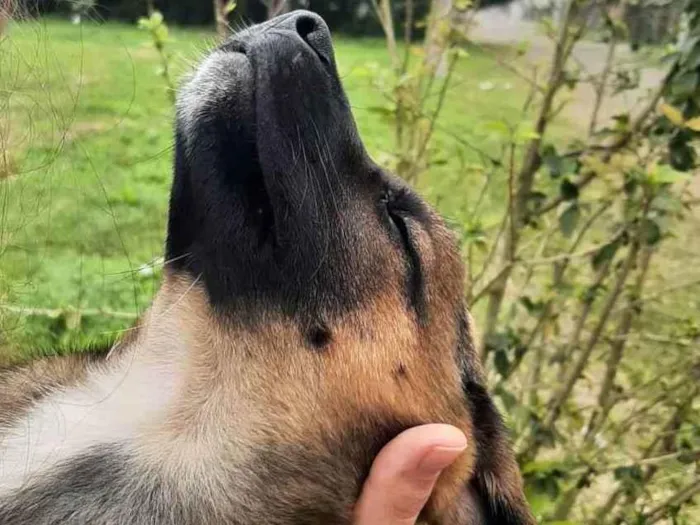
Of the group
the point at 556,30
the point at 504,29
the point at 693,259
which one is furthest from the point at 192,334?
the point at 504,29

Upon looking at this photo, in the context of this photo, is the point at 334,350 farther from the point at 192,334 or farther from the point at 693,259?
the point at 693,259

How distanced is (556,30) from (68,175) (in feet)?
8.47

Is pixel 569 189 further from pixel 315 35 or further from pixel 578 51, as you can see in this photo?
pixel 578 51

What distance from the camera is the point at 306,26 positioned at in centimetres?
238

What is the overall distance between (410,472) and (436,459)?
0.24 ft

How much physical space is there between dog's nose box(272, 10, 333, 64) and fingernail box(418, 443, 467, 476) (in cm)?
100

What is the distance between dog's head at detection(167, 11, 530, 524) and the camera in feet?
7.60

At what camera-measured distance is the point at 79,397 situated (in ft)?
8.42

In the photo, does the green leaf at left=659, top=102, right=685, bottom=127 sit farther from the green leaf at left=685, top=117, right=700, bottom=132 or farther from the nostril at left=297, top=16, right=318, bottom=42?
the nostril at left=297, top=16, right=318, bottom=42

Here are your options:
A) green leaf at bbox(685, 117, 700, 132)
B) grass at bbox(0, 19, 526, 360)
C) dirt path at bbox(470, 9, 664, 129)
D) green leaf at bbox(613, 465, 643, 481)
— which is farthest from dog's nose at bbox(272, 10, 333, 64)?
dirt path at bbox(470, 9, 664, 129)

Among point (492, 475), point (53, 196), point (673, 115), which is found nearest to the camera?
point (53, 196)

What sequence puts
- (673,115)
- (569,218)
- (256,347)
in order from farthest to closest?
(569,218) → (673,115) → (256,347)

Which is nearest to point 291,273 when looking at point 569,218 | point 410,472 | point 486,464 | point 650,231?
point 410,472

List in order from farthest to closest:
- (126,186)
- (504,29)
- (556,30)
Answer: (504,29) → (126,186) → (556,30)
